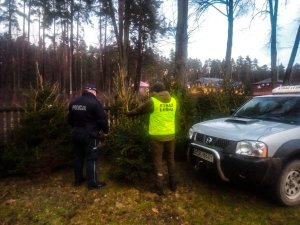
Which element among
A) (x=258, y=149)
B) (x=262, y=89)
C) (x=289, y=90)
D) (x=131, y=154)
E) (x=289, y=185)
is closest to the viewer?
(x=258, y=149)

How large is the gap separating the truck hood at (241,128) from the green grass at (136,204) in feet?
3.84

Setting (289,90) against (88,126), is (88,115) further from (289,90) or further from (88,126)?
(289,90)

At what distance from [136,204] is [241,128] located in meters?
2.22

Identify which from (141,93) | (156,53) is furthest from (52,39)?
(141,93)

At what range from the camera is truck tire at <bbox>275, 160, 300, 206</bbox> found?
4898 mm

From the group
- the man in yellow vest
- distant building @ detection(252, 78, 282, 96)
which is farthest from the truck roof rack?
distant building @ detection(252, 78, 282, 96)

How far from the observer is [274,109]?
236 inches

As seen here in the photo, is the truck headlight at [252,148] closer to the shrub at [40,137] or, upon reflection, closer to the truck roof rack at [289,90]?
the truck roof rack at [289,90]

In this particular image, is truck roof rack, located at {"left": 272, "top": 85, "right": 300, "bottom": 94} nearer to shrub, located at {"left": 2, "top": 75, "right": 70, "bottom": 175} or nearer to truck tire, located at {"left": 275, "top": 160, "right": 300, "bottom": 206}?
truck tire, located at {"left": 275, "top": 160, "right": 300, "bottom": 206}

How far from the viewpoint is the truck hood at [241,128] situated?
4840 millimetres

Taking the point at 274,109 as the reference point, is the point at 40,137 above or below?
below

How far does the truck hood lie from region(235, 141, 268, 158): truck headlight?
0.26ft

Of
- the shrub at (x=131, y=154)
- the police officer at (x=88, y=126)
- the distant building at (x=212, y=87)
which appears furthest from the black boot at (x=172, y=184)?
the distant building at (x=212, y=87)

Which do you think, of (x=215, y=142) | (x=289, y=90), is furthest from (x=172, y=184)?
(x=289, y=90)
